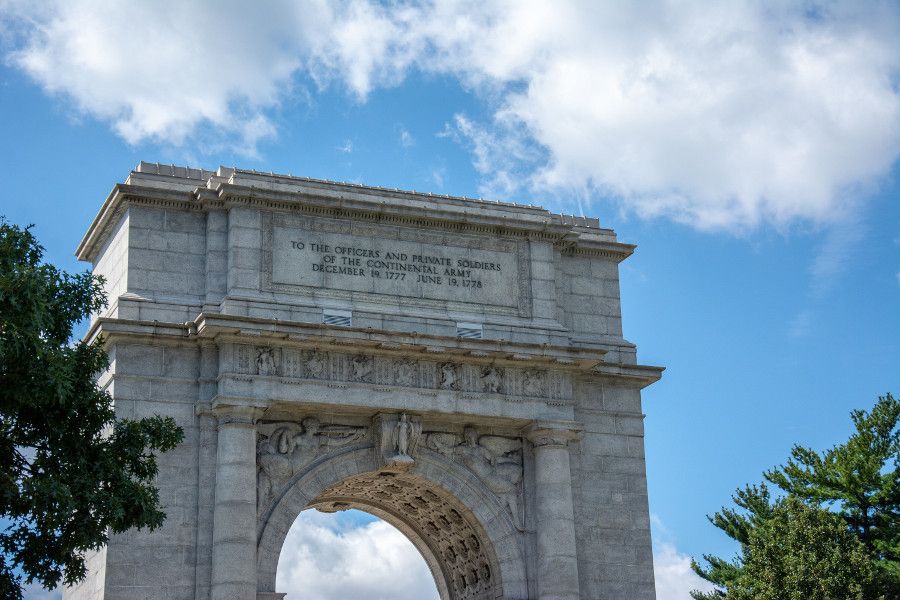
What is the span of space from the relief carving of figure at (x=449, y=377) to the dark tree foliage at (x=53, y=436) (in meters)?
8.43

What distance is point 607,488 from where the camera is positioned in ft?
107

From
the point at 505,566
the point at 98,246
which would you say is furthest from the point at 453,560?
the point at 98,246

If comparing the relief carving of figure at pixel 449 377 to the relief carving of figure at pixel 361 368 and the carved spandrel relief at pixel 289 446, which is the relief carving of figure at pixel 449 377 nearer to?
the relief carving of figure at pixel 361 368

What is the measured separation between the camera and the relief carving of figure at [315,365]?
3020 centimetres

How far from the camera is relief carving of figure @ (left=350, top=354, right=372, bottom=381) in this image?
100ft

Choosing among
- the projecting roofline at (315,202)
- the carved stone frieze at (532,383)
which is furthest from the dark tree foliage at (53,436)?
the carved stone frieze at (532,383)

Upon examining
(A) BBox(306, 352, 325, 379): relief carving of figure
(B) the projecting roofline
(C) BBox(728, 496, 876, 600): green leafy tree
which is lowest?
(C) BBox(728, 496, 876, 600): green leafy tree

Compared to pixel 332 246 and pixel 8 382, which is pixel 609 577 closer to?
pixel 332 246

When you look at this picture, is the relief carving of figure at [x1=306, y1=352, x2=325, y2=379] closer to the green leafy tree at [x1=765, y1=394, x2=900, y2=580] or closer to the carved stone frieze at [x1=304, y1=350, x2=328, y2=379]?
the carved stone frieze at [x1=304, y1=350, x2=328, y2=379]

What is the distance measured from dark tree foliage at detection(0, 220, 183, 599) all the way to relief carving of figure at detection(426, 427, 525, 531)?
8.80 meters

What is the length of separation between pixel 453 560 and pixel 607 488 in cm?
454

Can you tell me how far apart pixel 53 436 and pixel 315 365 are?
8.08 metres

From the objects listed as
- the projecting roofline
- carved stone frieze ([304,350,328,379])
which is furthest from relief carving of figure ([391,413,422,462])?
the projecting roofline

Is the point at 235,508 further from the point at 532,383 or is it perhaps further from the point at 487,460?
the point at 532,383
